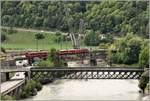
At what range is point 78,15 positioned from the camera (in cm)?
10881

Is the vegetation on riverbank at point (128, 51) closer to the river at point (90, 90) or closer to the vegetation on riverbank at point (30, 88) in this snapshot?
the river at point (90, 90)

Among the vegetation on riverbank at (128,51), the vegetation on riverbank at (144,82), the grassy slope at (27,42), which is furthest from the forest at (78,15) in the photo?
the vegetation on riverbank at (144,82)

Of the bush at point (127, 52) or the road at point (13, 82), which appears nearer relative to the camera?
the road at point (13, 82)

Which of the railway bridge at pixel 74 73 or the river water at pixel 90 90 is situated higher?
the railway bridge at pixel 74 73

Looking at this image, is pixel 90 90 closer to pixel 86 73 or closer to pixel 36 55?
pixel 86 73

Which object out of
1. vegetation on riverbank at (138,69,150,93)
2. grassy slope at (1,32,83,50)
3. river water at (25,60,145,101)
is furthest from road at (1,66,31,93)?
grassy slope at (1,32,83,50)

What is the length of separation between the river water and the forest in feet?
119

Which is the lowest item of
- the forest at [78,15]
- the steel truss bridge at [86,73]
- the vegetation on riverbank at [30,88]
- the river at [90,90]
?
the river at [90,90]

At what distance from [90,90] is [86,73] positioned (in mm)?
5271

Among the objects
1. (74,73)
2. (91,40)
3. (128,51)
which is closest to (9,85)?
(74,73)

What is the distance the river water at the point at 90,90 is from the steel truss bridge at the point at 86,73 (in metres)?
0.50

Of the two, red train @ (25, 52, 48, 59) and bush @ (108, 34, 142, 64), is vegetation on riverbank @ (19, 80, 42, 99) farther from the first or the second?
bush @ (108, 34, 142, 64)

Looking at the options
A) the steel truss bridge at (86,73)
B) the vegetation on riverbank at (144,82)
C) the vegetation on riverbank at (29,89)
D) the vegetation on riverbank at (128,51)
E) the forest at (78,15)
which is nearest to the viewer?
the vegetation on riverbank at (29,89)

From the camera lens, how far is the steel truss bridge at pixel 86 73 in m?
60.5
